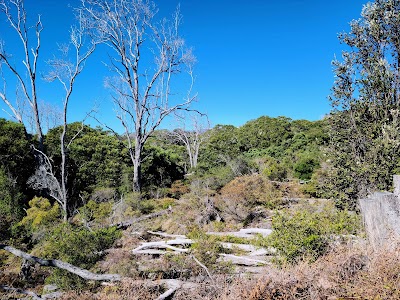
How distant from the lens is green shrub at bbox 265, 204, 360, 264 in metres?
4.91

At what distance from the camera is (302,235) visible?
16.5ft

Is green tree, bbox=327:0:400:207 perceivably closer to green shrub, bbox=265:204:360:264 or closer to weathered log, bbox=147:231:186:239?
green shrub, bbox=265:204:360:264

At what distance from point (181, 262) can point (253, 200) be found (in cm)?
644

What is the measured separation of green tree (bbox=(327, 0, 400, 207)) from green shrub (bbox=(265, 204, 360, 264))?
206 centimetres

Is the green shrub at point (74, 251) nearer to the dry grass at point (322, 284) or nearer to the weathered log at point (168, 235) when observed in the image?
the dry grass at point (322, 284)

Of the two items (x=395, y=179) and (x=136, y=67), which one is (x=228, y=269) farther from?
(x=136, y=67)

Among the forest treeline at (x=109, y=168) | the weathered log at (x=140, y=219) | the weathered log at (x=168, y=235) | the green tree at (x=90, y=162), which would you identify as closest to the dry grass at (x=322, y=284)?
the weathered log at (x=168, y=235)

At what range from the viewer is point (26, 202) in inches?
521

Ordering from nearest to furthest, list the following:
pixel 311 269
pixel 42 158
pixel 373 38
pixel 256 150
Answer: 1. pixel 311 269
2. pixel 373 38
3. pixel 42 158
4. pixel 256 150

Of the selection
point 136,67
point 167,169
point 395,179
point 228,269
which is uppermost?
point 136,67

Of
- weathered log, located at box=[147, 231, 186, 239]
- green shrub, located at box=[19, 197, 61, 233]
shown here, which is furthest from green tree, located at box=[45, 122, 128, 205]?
weathered log, located at box=[147, 231, 186, 239]

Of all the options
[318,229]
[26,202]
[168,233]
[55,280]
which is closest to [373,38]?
[318,229]

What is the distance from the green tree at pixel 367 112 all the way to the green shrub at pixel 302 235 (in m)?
2.06

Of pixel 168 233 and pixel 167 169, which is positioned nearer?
pixel 168 233
